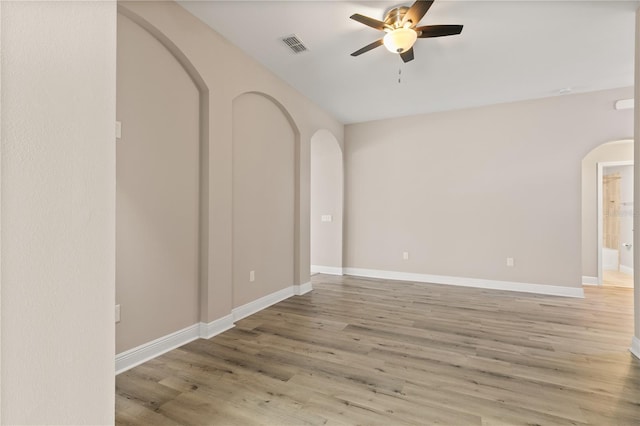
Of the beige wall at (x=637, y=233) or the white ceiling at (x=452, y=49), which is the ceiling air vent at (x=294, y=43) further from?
the beige wall at (x=637, y=233)

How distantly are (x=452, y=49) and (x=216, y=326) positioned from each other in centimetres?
377

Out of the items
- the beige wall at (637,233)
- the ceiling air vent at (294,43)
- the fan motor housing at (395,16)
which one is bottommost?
the beige wall at (637,233)

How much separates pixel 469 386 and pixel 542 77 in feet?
12.8

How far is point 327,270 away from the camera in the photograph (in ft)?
19.8

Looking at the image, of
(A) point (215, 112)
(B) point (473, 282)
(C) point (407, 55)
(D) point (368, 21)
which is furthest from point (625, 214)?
(A) point (215, 112)

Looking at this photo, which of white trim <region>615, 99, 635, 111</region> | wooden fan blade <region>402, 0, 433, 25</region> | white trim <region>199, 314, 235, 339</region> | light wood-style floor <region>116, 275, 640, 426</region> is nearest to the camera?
light wood-style floor <region>116, 275, 640, 426</region>

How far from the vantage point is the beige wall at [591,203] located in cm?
503

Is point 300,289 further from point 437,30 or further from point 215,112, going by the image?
point 437,30

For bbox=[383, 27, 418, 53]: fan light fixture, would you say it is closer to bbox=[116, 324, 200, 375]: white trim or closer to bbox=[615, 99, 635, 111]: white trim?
bbox=[116, 324, 200, 375]: white trim

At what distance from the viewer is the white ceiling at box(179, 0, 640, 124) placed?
2.62 m

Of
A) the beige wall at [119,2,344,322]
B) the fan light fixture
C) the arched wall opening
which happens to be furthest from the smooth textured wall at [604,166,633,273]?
the arched wall opening
